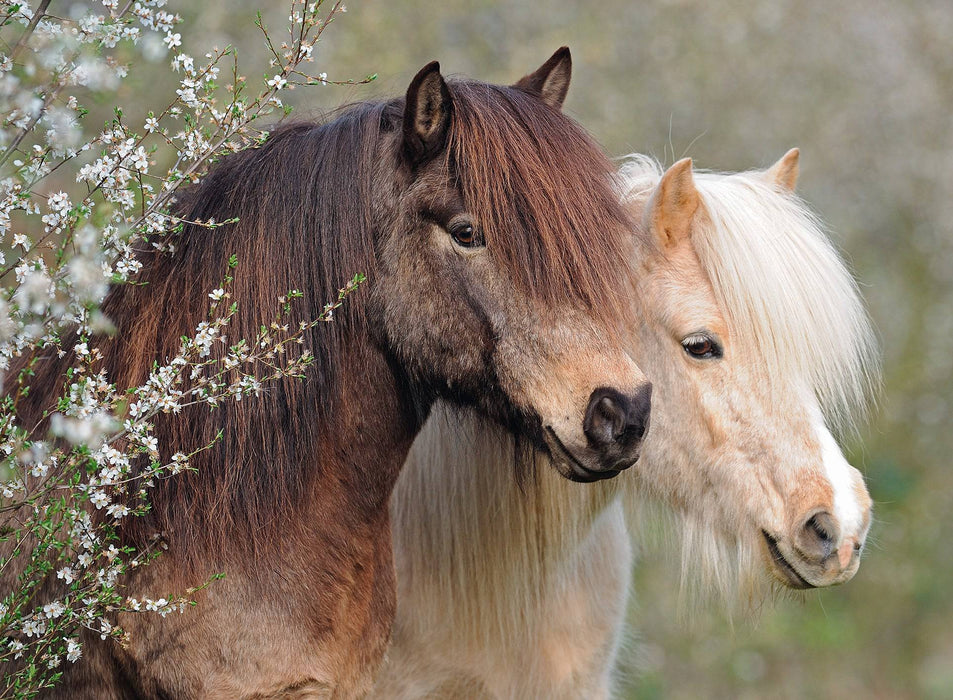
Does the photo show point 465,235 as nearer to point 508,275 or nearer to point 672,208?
point 508,275

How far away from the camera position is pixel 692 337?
285cm

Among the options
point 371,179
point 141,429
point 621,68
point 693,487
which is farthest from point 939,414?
point 141,429

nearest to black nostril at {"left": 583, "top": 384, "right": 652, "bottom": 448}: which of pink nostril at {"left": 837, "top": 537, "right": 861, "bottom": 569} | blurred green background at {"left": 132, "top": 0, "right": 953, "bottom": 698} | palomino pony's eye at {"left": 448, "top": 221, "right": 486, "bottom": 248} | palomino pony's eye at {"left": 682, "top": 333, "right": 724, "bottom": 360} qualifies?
palomino pony's eye at {"left": 448, "top": 221, "right": 486, "bottom": 248}

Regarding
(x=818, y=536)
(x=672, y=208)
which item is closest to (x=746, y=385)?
(x=818, y=536)

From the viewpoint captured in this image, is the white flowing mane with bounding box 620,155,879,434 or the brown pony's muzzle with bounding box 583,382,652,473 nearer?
the brown pony's muzzle with bounding box 583,382,652,473

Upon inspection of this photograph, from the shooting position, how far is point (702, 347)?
113 inches

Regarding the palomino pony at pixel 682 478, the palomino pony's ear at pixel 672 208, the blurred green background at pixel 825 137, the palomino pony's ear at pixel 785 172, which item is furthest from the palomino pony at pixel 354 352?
the blurred green background at pixel 825 137

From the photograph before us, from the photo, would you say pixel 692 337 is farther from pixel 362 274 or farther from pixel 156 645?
pixel 156 645

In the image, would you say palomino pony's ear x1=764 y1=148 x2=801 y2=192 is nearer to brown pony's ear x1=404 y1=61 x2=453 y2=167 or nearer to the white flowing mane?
the white flowing mane

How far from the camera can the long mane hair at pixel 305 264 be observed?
2.23 m

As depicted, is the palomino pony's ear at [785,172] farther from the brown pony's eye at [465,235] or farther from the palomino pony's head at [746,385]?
the brown pony's eye at [465,235]

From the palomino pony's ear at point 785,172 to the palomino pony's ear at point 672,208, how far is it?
52cm

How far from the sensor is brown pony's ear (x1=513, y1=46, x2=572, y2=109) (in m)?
2.60

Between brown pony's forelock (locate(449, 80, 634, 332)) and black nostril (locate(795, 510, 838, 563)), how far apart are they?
2.76 feet
